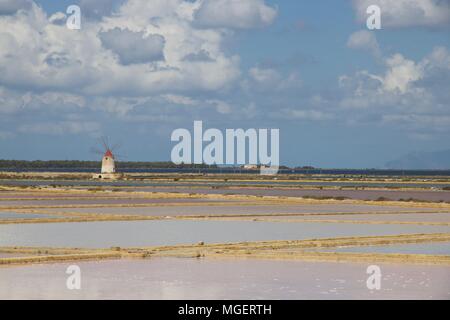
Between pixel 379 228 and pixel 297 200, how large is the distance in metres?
19.7

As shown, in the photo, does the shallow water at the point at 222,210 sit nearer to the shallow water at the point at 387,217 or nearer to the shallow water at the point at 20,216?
the shallow water at the point at 20,216

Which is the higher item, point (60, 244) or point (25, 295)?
point (60, 244)

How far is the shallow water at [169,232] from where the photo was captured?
22.6 meters

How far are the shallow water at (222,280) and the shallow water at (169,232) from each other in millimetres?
4152

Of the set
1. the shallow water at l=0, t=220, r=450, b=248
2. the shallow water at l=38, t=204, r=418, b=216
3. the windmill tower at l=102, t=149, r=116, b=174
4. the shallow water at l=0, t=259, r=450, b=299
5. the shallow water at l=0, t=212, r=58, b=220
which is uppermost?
the windmill tower at l=102, t=149, r=116, b=174

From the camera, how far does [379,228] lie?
27.6 meters

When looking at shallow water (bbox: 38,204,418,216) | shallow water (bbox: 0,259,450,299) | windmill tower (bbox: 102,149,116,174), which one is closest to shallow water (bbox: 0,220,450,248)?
shallow water (bbox: 0,259,450,299)

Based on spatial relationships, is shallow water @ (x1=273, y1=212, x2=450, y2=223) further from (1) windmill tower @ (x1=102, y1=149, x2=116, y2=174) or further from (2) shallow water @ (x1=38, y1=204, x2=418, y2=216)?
(1) windmill tower @ (x1=102, y1=149, x2=116, y2=174)

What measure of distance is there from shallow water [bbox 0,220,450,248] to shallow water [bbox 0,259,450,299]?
4152mm

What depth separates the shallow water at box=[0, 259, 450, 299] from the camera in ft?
47.3

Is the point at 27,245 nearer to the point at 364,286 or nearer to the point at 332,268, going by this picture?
the point at 332,268
